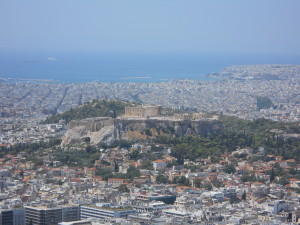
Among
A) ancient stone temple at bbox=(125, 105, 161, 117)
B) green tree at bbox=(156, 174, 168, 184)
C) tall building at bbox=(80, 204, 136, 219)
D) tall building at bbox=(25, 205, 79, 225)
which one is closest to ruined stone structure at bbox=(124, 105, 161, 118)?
ancient stone temple at bbox=(125, 105, 161, 117)

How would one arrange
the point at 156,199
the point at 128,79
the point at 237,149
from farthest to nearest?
1. the point at 128,79
2. the point at 237,149
3. the point at 156,199

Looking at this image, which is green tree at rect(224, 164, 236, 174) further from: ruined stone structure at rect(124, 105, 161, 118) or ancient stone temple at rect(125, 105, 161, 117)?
ancient stone temple at rect(125, 105, 161, 117)

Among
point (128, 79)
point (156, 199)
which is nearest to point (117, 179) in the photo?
point (156, 199)

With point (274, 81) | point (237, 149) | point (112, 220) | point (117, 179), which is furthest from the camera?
point (274, 81)

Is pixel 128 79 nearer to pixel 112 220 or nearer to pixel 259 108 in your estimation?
pixel 259 108

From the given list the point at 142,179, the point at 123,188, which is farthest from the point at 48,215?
the point at 142,179
